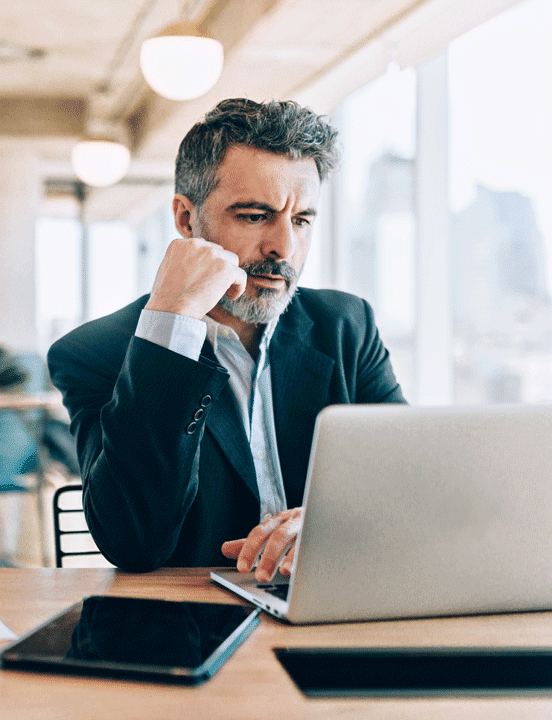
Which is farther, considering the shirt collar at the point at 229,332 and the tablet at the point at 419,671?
the shirt collar at the point at 229,332

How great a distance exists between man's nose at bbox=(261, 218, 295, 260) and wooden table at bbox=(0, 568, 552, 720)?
0.83 metres

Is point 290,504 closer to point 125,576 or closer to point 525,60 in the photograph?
point 125,576

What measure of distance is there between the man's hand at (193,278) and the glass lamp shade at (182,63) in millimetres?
1937

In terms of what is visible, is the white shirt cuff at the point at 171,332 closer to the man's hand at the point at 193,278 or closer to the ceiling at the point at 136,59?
the man's hand at the point at 193,278

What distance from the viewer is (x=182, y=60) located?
3.04m

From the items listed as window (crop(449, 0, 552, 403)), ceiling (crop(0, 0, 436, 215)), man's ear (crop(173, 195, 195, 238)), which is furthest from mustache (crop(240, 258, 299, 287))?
ceiling (crop(0, 0, 436, 215))

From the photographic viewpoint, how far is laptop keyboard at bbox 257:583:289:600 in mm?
944

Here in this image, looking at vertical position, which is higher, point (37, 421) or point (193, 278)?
point (193, 278)

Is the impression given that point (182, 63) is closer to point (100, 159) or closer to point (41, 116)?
point (100, 159)

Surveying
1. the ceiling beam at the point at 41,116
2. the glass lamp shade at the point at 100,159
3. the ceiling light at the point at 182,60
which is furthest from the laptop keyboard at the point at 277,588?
the ceiling beam at the point at 41,116

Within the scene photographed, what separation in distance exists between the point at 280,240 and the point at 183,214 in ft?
0.97

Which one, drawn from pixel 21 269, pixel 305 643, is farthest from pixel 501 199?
pixel 21 269

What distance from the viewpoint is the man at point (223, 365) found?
115 cm

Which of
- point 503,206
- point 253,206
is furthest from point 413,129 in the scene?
point 253,206
